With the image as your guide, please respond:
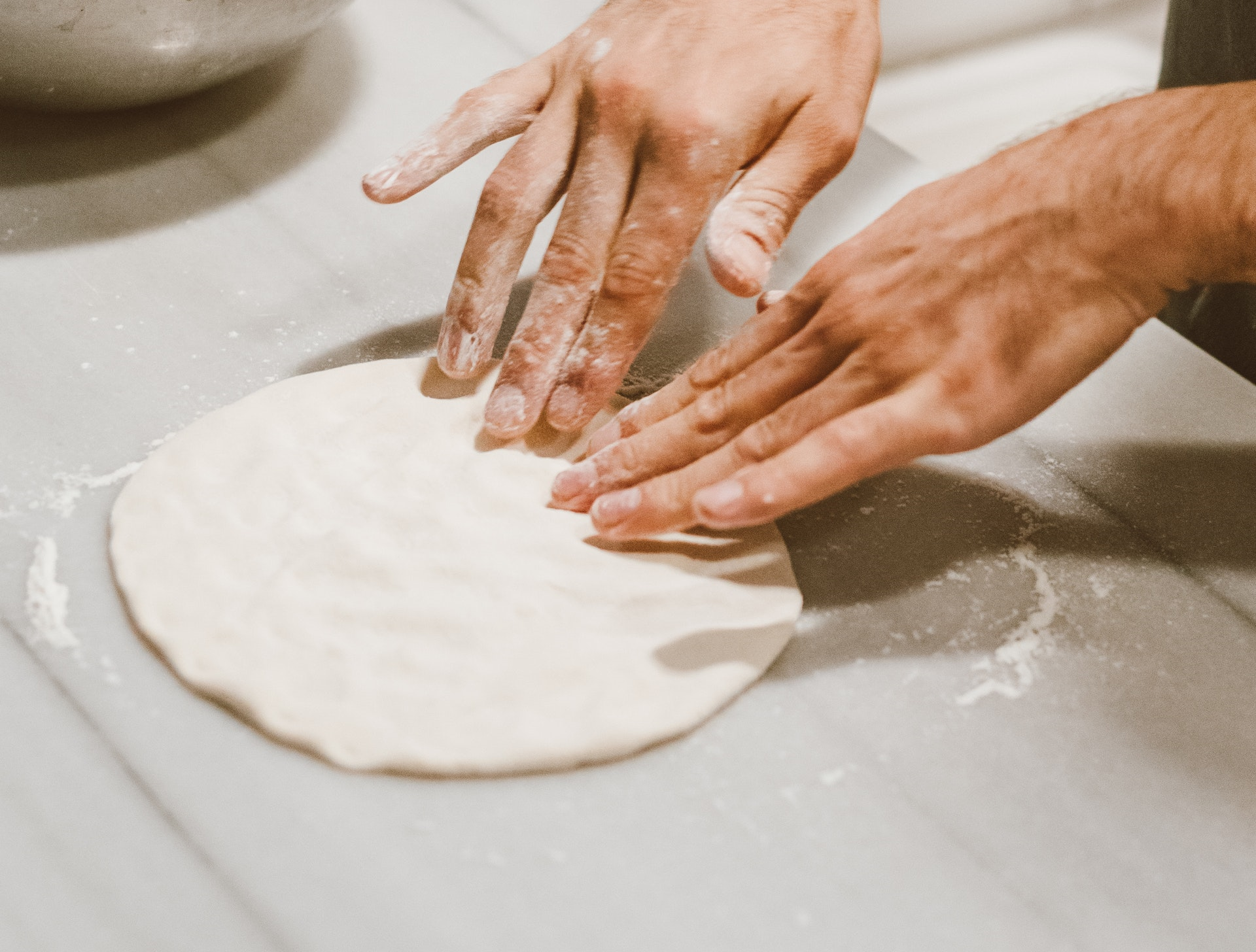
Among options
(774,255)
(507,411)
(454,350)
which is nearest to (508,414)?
(507,411)

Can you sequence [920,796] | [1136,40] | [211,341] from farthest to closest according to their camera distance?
[1136,40], [211,341], [920,796]

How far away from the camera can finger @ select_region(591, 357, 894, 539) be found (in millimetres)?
1028

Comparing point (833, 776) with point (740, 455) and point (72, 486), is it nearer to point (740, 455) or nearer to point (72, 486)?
point (740, 455)

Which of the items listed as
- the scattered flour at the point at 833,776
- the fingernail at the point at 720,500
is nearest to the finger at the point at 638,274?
the fingernail at the point at 720,500

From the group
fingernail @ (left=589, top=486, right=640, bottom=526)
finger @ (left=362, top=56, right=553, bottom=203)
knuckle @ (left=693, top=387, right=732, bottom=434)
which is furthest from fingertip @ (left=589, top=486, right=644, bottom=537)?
finger @ (left=362, top=56, right=553, bottom=203)

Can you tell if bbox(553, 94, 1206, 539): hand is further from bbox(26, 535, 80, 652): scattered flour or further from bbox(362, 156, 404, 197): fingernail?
bbox(26, 535, 80, 652): scattered flour

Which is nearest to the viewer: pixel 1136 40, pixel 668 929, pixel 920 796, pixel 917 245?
pixel 668 929

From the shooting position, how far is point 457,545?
103cm

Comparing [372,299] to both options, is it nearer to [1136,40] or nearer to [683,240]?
[683,240]

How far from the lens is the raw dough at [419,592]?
35.8 inches

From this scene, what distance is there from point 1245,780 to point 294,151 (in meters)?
1.43

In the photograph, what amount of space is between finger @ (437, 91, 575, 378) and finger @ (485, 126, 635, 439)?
39mm

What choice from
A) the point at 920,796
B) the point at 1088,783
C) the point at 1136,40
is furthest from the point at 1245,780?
the point at 1136,40

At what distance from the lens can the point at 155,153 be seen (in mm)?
1429
